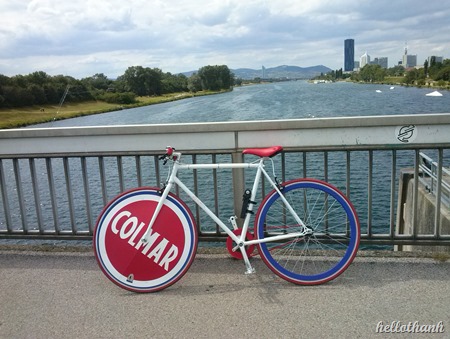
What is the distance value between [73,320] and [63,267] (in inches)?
44.7

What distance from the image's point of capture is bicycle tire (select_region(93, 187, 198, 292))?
12.1 ft

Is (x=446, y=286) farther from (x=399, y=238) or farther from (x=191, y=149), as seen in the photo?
(x=191, y=149)

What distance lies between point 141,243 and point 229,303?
918 millimetres

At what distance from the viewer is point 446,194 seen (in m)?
8.57

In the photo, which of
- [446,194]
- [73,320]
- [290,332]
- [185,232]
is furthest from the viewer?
[446,194]

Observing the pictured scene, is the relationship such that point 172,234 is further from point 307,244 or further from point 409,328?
point 409,328

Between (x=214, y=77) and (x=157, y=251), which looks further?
(x=214, y=77)

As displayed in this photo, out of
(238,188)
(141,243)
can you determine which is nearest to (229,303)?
(141,243)

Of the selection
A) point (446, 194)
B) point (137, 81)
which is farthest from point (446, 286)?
point (137, 81)

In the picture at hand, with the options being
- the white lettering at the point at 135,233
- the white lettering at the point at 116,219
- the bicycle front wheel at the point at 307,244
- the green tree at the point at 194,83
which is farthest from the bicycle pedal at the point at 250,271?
the green tree at the point at 194,83

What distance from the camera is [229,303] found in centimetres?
340

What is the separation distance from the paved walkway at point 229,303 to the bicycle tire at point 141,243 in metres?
0.13

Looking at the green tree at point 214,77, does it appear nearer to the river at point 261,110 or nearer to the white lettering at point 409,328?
the river at point 261,110

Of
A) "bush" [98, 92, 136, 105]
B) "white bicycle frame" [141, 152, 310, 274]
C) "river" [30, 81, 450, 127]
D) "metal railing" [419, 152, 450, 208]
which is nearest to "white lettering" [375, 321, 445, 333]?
"white bicycle frame" [141, 152, 310, 274]
